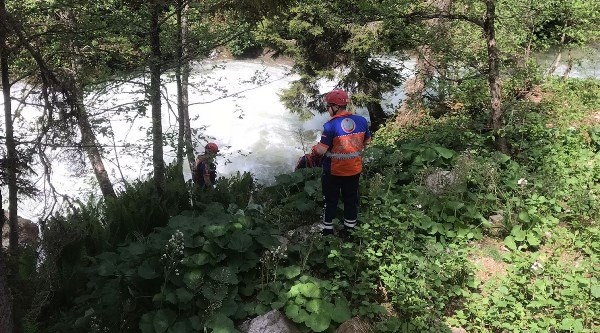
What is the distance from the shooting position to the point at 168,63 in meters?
7.14

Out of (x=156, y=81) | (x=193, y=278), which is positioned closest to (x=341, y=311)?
(x=193, y=278)

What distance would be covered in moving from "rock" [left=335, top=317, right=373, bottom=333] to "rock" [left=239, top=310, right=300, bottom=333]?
38cm

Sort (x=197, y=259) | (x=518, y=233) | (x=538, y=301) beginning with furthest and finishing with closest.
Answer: (x=518, y=233) < (x=197, y=259) < (x=538, y=301)

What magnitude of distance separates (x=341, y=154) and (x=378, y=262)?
1132mm

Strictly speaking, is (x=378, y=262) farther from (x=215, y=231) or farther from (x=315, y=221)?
(x=215, y=231)

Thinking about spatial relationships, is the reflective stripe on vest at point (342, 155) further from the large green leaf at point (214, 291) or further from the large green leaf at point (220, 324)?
the large green leaf at point (220, 324)

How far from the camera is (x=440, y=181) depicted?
5.19m

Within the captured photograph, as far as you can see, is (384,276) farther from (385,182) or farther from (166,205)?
(166,205)

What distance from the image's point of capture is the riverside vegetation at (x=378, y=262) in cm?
359

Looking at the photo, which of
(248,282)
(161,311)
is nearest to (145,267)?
(161,311)

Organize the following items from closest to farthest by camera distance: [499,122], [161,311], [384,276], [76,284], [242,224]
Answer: [161,311] < [384,276] < [242,224] < [76,284] < [499,122]

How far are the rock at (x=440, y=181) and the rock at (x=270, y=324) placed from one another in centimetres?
246

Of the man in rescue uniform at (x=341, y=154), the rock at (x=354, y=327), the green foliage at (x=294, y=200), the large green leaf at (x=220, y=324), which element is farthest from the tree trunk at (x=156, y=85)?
the rock at (x=354, y=327)

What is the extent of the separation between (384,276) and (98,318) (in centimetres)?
266
